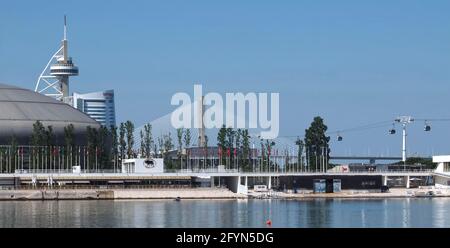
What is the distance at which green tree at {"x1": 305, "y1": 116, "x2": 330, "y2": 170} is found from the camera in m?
142

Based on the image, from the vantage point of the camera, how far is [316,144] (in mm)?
143000

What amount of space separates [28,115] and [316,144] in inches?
1762

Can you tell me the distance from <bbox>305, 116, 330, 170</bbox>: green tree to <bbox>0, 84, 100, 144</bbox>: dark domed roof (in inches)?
1445

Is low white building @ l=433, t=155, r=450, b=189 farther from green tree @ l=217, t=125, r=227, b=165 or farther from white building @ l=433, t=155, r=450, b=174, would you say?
green tree @ l=217, t=125, r=227, b=165

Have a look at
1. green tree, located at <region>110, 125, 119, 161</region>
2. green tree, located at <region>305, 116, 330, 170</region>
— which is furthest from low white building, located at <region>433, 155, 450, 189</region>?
green tree, located at <region>110, 125, 119, 161</region>

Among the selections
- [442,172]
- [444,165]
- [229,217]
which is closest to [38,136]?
[442,172]

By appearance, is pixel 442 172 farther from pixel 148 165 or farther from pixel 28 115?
pixel 28 115

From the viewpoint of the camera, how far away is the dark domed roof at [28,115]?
Result: 15412 cm
